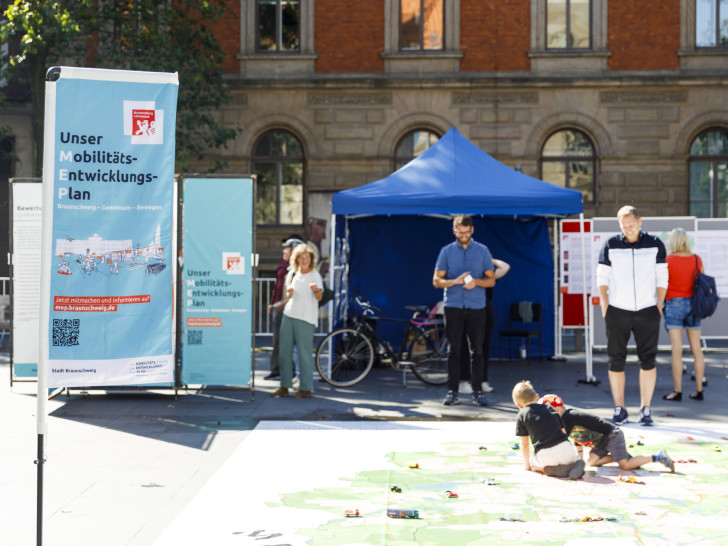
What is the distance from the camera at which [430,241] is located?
49.8 feet

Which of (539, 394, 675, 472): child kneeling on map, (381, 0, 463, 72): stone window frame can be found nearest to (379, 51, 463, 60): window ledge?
(381, 0, 463, 72): stone window frame

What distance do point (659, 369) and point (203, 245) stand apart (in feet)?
22.5

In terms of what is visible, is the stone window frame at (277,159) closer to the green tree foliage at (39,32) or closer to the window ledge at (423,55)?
the window ledge at (423,55)

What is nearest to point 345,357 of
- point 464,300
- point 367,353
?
point 367,353

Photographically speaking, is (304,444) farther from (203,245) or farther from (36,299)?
(36,299)

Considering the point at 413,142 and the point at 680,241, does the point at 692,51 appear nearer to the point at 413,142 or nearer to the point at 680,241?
the point at 413,142

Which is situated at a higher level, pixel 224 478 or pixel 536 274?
pixel 536 274

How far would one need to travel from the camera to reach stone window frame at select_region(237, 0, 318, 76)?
78.5 feet

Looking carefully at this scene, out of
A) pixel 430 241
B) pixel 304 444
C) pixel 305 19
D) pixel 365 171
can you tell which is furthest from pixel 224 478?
pixel 305 19

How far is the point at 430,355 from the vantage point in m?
12.6

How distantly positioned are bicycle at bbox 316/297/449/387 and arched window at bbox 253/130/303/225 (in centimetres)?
1184

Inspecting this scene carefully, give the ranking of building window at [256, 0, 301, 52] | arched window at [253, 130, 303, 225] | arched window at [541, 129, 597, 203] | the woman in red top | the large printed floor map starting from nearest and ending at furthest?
the large printed floor map
the woman in red top
arched window at [541, 129, 597, 203]
arched window at [253, 130, 303, 225]
building window at [256, 0, 301, 52]

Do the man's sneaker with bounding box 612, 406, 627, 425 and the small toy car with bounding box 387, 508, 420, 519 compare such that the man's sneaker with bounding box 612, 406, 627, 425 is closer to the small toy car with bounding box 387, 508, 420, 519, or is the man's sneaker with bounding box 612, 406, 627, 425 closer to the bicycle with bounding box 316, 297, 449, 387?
the bicycle with bounding box 316, 297, 449, 387

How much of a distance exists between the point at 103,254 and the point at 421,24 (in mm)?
16957
